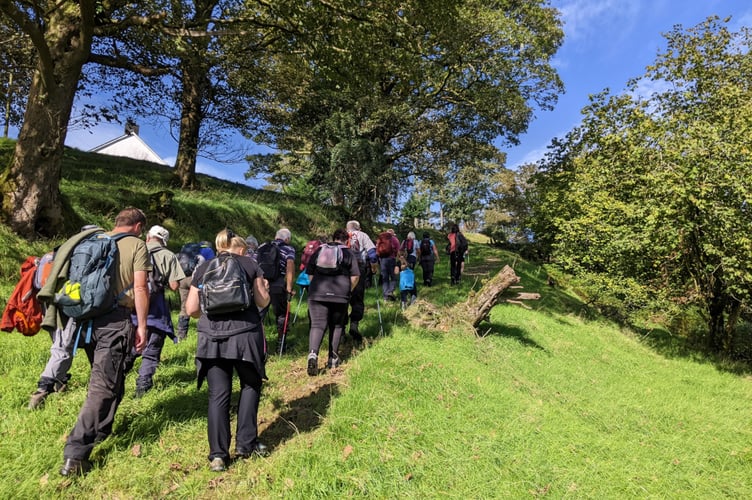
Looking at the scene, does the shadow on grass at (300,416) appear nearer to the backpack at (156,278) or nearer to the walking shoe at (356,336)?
the walking shoe at (356,336)

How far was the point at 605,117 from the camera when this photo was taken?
51.4 feet

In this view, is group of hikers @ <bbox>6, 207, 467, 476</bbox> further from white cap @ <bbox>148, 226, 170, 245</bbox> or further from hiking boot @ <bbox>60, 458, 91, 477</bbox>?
white cap @ <bbox>148, 226, 170, 245</bbox>

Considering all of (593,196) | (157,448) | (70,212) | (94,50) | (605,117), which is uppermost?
(605,117)

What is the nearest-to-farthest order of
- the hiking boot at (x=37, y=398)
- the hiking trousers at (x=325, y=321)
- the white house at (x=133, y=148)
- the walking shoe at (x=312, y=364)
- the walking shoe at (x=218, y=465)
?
1. the walking shoe at (x=218, y=465)
2. the hiking boot at (x=37, y=398)
3. the walking shoe at (x=312, y=364)
4. the hiking trousers at (x=325, y=321)
5. the white house at (x=133, y=148)

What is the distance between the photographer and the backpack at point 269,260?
6164mm

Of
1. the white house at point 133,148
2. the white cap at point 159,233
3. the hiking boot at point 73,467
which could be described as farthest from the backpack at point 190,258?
the white house at point 133,148

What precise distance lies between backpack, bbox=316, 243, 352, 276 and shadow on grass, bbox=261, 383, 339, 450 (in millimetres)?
1550

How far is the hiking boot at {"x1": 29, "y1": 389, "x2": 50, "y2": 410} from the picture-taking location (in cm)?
404

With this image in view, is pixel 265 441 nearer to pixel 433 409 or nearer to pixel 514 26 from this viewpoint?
pixel 433 409

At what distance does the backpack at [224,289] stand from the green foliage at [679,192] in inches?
448

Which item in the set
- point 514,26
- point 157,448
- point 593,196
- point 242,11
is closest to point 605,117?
point 593,196

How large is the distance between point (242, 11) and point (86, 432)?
9.91m

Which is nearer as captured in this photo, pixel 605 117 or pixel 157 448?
pixel 157 448

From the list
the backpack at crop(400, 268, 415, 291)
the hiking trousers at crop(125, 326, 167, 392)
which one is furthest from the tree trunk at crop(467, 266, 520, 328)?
the hiking trousers at crop(125, 326, 167, 392)
